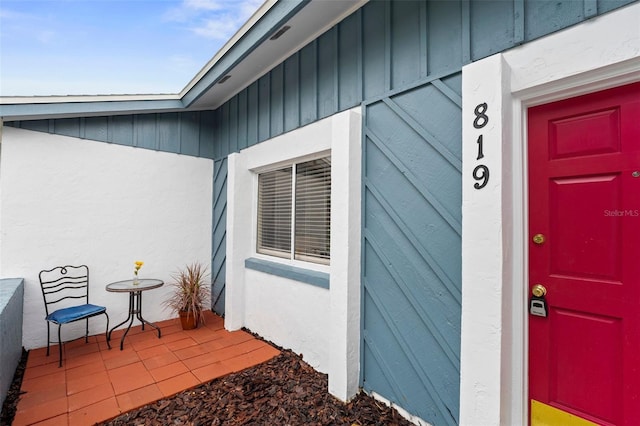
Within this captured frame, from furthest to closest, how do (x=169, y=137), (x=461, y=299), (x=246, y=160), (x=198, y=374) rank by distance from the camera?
1. (x=169, y=137)
2. (x=246, y=160)
3. (x=198, y=374)
4. (x=461, y=299)

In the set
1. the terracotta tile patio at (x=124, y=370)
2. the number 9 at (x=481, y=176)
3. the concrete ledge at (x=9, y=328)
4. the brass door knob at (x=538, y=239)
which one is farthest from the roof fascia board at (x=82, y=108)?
the brass door knob at (x=538, y=239)

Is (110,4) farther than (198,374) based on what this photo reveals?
Yes

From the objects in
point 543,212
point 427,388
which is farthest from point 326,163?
point 427,388

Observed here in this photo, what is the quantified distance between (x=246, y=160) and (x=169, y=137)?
139cm

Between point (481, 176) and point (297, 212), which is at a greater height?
point (481, 176)

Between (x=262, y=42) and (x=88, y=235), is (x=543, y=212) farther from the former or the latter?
(x=88, y=235)

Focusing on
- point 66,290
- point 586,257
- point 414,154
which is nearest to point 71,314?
point 66,290

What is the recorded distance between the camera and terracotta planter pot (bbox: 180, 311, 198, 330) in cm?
391

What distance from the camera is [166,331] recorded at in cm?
389

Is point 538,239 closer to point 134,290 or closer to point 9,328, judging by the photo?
point 134,290

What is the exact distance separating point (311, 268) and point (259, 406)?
1338mm

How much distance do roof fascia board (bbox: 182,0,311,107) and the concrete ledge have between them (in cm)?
293

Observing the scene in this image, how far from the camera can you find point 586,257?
1.51 meters

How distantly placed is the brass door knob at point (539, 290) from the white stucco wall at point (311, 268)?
1217 millimetres
